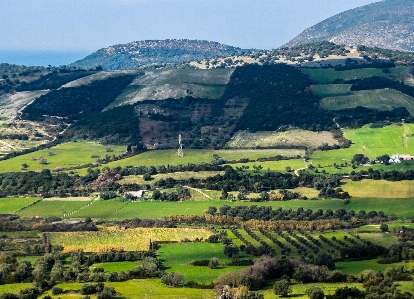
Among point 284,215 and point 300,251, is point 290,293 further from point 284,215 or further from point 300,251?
point 284,215

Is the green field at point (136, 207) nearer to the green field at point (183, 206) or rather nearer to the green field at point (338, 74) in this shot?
→ the green field at point (183, 206)

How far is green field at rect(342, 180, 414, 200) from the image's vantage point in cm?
9188

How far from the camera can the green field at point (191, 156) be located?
118812 millimetres

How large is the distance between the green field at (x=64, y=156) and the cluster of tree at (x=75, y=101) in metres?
29.2

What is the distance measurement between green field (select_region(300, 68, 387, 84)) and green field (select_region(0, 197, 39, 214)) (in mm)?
105488

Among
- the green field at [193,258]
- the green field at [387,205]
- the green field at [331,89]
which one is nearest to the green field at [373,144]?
the green field at [387,205]

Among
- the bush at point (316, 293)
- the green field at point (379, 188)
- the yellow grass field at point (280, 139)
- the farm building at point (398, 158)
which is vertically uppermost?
the yellow grass field at point (280, 139)

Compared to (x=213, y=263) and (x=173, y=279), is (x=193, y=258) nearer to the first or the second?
(x=213, y=263)

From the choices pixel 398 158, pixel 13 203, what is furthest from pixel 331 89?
pixel 13 203

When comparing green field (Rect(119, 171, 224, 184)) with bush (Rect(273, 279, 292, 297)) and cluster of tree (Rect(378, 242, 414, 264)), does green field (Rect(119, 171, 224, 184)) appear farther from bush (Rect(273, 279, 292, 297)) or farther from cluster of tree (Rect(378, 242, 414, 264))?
bush (Rect(273, 279, 292, 297))

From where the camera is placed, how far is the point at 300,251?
69.1 metres

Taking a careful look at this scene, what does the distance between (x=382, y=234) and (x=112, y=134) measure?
83701 millimetres

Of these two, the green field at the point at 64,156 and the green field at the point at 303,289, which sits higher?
the green field at the point at 64,156

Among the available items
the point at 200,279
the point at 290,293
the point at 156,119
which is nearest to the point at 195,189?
the point at 200,279
